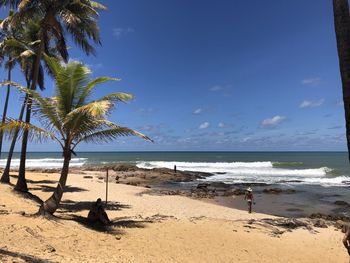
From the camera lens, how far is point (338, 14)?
17.7 feet

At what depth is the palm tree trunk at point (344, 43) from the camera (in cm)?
504

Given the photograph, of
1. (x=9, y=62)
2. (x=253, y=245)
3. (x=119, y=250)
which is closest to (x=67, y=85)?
(x=119, y=250)

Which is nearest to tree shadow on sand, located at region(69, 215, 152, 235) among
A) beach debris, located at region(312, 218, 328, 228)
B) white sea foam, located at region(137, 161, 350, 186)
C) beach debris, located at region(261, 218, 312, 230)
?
→ beach debris, located at region(261, 218, 312, 230)

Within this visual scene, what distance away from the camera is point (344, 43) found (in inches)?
205

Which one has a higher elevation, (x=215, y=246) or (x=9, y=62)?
(x=9, y=62)

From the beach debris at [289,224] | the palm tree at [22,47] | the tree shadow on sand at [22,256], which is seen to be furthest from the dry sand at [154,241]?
the palm tree at [22,47]

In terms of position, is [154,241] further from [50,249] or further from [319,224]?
[319,224]

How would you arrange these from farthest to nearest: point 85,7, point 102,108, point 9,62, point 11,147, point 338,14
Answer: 1. point 9,62
2. point 11,147
3. point 85,7
4. point 102,108
5. point 338,14

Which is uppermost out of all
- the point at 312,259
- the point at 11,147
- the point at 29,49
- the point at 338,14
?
the point at 29,49

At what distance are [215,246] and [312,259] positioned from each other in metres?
2.68

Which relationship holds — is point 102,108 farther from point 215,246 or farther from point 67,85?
point 215,246

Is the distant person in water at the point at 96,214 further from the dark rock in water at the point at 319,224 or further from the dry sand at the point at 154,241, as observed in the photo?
the dark rock in water at the point at 319,224

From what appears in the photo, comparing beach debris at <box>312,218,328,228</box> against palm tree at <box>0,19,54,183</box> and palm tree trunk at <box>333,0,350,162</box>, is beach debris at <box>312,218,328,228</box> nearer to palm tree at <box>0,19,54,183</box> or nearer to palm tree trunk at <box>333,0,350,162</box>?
palm tree trunk at <box>333,0,350,162</box>

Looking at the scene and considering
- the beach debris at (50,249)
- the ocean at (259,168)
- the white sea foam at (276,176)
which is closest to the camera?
the beach debris at (50,249)
